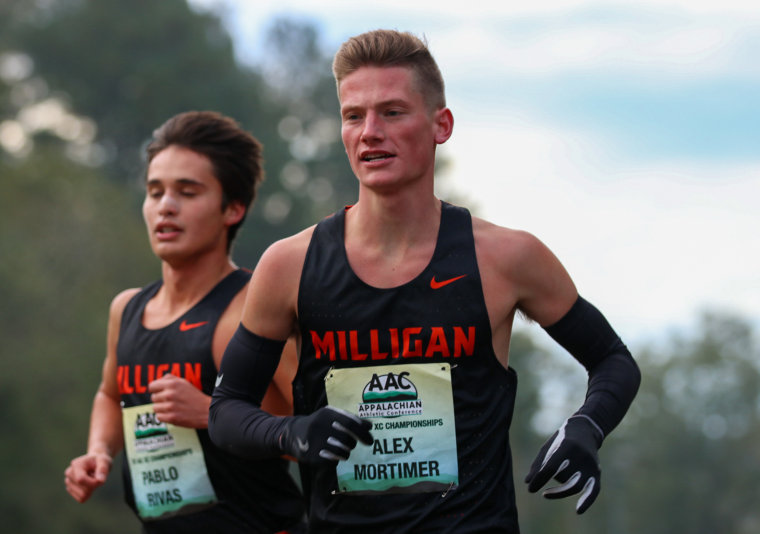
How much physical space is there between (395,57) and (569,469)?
1501 millimetres

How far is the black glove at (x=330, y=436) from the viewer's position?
3537mm

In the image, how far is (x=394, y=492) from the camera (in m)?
3.92

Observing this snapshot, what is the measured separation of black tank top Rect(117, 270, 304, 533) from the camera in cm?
503

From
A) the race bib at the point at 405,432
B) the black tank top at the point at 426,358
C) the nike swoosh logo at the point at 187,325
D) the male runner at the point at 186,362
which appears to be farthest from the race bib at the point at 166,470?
the race bib at the point at 405,432

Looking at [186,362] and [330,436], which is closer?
[330,436]

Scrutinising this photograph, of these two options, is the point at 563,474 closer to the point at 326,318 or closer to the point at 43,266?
the point at 326,318

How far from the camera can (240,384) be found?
4090 mm

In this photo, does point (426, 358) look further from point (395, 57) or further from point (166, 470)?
point (166, 470)

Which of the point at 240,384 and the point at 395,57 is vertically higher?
the point at 395,57

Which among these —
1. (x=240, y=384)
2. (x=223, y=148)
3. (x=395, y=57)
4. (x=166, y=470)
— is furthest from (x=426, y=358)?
(x=223, y=148)

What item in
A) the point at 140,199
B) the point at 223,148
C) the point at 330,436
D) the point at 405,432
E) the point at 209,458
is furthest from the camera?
the point at 140,199

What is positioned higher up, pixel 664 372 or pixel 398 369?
pixel 664 372

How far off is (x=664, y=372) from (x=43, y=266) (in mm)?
25209

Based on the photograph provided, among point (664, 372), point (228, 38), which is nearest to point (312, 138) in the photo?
point (228, 38)
